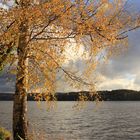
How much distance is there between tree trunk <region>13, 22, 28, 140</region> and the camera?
893 inches

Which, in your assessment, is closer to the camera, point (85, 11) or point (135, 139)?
point (85, 11)

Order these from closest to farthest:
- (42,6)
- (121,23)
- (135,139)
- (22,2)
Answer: (42,6) → (22,2) → (121,23) → (135,139)

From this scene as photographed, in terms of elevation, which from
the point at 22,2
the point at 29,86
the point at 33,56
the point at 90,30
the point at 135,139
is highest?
the point at 22,2

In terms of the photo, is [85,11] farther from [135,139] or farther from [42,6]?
[135,139]

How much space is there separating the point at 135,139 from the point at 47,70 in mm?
36573

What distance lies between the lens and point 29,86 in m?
22.6

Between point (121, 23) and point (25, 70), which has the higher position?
point (121, 23)

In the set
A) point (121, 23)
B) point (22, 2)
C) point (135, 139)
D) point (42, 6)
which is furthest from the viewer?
point (135, 139)

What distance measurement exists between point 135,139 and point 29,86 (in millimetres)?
36847

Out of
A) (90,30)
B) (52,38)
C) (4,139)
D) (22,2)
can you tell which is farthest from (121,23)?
(4,139)

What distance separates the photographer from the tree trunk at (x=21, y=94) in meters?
22.7

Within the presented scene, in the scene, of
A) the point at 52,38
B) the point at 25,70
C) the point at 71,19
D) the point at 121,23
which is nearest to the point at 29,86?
the point at 25,70

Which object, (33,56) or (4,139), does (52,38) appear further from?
(4,139)

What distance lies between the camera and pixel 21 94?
77.4 feet
